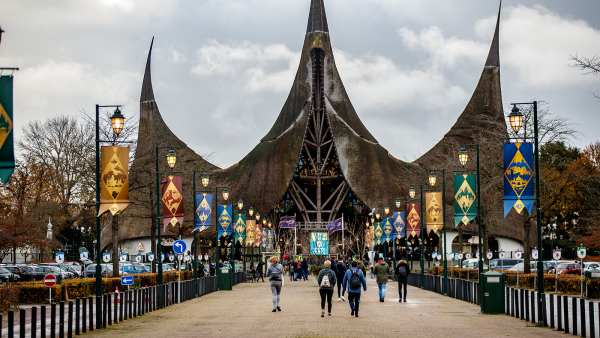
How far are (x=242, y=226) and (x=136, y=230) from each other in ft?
136

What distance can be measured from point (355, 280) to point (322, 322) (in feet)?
6.95

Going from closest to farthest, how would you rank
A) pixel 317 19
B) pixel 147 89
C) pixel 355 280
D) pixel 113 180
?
pixel 113 180 → pixel 355 280 → pixel 147 89 → pixel 317 19

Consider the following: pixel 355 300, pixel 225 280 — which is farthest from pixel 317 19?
pixel 355 300

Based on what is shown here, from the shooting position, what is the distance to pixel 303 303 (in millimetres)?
25109

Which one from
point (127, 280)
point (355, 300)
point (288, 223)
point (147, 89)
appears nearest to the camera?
point (355, 300)

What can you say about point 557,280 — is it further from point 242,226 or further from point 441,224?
point 242,226

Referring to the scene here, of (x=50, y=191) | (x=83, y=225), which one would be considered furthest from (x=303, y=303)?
(x=83, y=225)

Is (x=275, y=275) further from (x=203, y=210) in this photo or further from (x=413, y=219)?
(x=413, y=219)

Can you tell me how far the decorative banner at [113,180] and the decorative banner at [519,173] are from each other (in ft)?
31.4

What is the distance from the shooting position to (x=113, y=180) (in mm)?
17672

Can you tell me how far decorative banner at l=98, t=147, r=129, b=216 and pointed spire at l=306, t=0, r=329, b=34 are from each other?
76.2 metres

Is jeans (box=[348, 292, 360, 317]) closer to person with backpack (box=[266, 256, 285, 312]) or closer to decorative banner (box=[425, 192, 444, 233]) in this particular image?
person with backpack (box=[266, 256, 285, 312])

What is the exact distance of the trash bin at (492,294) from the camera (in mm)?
19953

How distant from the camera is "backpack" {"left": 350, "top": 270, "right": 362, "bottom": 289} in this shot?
19156 millimetres
